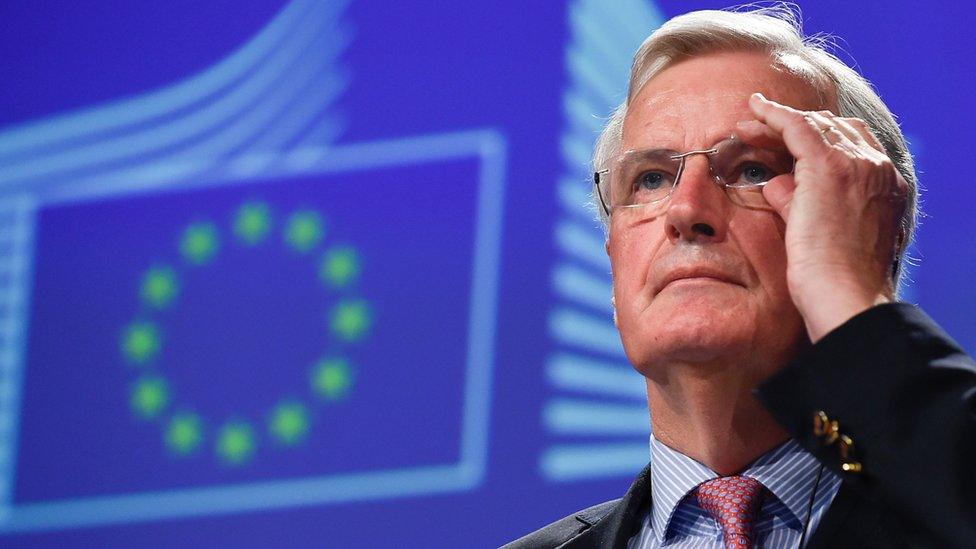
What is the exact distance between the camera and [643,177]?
6.39 ft

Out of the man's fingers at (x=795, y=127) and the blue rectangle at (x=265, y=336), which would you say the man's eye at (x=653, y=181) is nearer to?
the man's fingers at (x=795, y=127)

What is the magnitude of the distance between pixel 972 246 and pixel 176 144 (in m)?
2.03

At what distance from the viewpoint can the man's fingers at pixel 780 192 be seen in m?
1.73

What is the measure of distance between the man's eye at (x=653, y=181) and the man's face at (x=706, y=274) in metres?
0.05

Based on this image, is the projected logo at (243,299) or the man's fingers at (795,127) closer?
the man's fingers at (795,127)

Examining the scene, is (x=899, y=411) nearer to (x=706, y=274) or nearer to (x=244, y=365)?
(x=706, y=274)

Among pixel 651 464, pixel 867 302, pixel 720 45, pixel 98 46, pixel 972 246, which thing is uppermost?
pixel 98 46

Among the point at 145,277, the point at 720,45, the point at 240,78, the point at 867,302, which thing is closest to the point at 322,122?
the point at 240,78

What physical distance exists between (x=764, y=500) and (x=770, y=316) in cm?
26

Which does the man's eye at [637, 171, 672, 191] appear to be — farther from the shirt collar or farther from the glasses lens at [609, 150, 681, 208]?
the shirt collar

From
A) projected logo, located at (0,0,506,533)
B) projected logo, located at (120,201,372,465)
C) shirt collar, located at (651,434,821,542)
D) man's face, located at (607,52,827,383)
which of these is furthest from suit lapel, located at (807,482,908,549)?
projected logo, located at (120,201,372,465)

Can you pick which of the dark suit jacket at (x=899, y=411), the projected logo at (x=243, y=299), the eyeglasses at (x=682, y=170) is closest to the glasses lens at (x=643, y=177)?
the eyeglasses at (x=682, y=170)

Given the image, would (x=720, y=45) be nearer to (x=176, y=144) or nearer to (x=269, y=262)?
(x=269, y=262)

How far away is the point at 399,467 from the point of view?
2.82 meters
